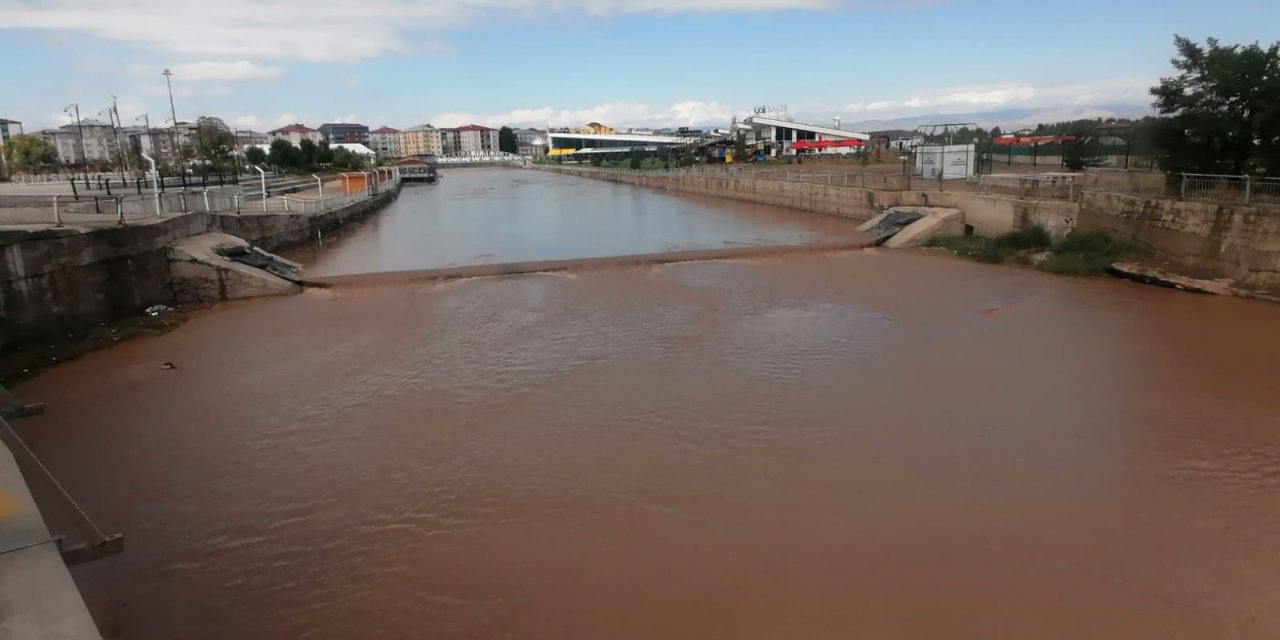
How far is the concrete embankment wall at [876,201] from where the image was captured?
21641mm

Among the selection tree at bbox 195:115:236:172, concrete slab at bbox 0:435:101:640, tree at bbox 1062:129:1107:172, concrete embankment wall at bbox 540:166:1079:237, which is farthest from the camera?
tree at bbox 195:115:236:172

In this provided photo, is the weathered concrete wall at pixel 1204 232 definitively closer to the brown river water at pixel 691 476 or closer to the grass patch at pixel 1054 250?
the grass patch at pixel 1054 250

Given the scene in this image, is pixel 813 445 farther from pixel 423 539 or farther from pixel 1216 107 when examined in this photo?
pixel 1216 107

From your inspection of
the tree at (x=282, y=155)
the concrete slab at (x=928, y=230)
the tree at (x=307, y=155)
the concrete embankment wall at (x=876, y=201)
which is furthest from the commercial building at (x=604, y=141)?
the concrete slab at (x=928, y=230)

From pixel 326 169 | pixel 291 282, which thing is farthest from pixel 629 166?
pixel 291 282

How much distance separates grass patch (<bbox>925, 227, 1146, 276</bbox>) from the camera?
61.6 feet

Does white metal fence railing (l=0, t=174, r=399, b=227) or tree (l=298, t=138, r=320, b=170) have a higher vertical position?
tree (l=298, t=138, r=320, b=170)

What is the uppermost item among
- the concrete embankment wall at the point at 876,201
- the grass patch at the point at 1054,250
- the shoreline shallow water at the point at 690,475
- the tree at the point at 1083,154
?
the tree at the point at 1083,154

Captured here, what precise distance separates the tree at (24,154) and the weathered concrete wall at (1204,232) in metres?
82.4

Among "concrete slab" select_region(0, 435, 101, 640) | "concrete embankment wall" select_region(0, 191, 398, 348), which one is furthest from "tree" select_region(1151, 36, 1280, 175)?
"concrete embankment wall" select_region(0, 191, 398, 348)

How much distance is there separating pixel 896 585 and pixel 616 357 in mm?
7163

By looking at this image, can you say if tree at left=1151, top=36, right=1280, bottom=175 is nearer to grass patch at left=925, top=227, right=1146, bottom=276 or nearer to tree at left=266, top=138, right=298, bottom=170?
grass patch at left=925, top=227, right=1146, bottom=276

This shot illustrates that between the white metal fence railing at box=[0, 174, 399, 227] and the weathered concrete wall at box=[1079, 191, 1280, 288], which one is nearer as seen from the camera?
the weathered concrete wall at box=[1079, 191, 1280, 288]

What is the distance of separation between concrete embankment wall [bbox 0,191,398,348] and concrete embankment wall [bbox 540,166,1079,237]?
72.7 ft
